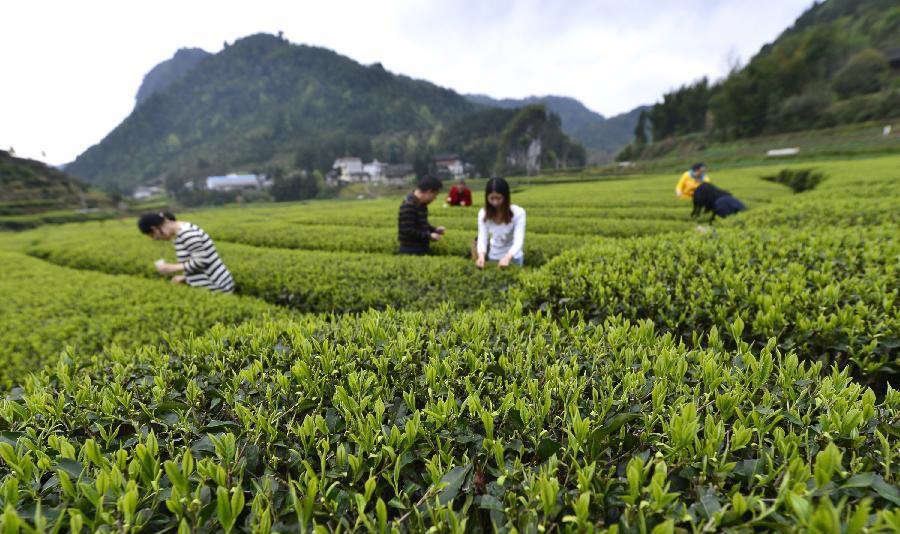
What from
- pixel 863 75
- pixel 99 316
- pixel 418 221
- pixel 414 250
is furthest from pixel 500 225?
pixel 863 75

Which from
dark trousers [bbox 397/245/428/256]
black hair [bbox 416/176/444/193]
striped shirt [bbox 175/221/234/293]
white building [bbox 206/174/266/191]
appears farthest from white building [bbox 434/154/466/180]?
striped shirt [bbox 175/221/234/293]

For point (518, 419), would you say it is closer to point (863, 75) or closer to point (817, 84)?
point (817, 84)

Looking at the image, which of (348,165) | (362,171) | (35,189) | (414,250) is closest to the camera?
(414,250)

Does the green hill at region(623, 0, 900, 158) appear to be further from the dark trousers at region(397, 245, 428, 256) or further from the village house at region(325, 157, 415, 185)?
the village house at region(325, 157, 415, 185)

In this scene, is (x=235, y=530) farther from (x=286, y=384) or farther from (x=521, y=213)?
(x=521, y=213)

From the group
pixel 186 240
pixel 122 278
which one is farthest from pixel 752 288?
pixel 122 278

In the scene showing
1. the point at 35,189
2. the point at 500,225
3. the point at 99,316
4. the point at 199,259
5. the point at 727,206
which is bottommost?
the point at 99,316

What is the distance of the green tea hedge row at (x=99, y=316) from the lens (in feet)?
14.2

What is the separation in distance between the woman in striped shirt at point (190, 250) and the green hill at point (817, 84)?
208ft

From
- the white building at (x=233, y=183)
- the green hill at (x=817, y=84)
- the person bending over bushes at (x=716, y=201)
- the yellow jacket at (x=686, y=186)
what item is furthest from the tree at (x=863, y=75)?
the white building at (x=233, y=183)

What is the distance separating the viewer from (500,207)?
5.53 meters

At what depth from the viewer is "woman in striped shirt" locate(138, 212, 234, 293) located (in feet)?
17.7

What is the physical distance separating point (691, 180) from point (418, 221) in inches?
426

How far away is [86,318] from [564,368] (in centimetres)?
600
